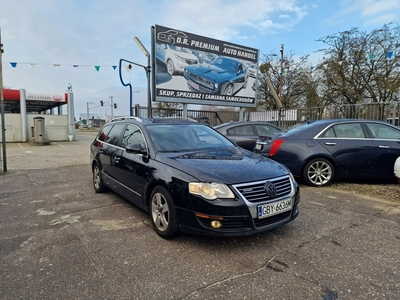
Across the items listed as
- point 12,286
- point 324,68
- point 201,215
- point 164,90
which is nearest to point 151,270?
point 201,215

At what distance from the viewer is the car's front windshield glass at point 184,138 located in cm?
399

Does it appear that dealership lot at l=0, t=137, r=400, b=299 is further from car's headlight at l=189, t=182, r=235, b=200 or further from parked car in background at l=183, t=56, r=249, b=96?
parked car in background at l=183, t=56, r=249, b=96

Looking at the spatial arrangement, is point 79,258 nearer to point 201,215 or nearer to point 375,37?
point 201,215

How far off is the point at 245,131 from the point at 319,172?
3.20m

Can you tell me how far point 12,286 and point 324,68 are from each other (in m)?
20.9

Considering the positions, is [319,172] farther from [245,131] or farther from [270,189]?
[270,189]

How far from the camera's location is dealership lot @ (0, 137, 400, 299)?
2393mm

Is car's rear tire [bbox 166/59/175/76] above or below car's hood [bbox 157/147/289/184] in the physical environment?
above

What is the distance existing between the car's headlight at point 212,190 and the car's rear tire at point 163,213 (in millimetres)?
426

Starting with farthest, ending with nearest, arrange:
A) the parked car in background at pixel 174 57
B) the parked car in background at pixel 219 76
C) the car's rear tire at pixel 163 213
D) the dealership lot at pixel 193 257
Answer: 1. the parked car in background at pixel 219 76
2. the parked car in background at pixel 174 57
3. the car's rear tire at pixel 163 213
4. the dealership lot at pixel 193 257

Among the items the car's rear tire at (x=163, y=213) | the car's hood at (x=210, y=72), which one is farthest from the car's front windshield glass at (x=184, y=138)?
the car's hood at (x=210, y=72)

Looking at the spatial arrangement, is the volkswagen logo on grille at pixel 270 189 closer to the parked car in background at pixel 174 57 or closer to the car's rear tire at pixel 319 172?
the car's rear tire at pixel 319 172

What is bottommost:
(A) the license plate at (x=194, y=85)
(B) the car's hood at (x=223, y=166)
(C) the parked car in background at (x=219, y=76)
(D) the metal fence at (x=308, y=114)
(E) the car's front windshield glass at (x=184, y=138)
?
(B) the car's hood at (x=223, y=166)

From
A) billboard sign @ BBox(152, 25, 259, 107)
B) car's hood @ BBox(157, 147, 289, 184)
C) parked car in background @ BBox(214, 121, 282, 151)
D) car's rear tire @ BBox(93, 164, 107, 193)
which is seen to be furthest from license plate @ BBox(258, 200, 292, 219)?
billboard sign @ BBox(152, 25, 259, 107)
